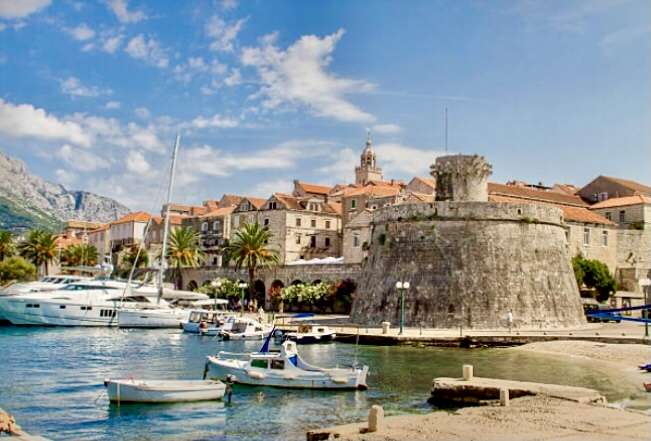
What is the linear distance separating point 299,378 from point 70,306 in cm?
2981

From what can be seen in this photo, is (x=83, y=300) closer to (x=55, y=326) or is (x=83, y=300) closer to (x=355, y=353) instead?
(x=55, y=326)

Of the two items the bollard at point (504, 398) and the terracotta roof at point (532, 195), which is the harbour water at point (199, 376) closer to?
the bollard at point (504, 398)

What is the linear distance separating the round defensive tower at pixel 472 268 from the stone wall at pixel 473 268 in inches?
2.2

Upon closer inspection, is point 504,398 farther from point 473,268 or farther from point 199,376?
point 473,268

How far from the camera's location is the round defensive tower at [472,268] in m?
40.0

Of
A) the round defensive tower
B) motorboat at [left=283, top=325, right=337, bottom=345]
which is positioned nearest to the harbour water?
motorboat at [left=283, top=325, right=337, bottom=345]

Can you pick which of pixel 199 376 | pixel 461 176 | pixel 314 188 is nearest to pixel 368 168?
pixel 314 188

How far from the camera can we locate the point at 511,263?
40.9m

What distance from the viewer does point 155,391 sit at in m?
20.2

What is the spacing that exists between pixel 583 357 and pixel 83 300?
32.8 meters

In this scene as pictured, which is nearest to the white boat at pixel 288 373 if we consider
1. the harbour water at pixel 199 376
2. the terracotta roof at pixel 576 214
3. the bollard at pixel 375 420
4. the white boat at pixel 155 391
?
the harbour water at pixel 199 376

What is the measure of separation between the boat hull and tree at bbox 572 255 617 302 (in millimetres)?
A: 37960

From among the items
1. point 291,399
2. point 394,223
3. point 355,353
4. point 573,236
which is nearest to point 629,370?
point 355,353

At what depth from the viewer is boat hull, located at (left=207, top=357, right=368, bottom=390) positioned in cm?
2272
